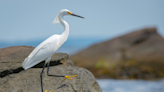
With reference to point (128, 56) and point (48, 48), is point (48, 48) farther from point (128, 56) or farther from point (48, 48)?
point (128, 56)

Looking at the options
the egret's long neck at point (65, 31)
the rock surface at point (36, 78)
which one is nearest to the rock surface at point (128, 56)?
the rock surface at point (36, 78)

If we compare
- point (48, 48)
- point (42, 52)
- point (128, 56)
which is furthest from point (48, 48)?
point (128, 56)

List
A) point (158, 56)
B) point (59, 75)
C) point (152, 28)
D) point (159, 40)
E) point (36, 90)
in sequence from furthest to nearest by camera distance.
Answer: point (152, 28), point (159, 40), point (158, 56), point (59, 75), point (36, 90)

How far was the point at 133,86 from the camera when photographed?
44.5 feet

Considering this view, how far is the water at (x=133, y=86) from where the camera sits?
12.9 metres

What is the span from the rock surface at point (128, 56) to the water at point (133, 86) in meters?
1.10

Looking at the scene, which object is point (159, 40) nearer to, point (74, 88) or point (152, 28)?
point (152, 28)

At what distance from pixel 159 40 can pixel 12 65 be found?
56.0 feet

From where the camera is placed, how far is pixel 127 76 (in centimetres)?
1606

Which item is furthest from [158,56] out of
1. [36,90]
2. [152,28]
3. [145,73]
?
[36,90]

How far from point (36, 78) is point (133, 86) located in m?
9.22

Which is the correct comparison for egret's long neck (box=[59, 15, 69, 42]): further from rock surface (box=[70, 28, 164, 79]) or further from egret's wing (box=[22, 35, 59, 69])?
rock surface (box=[70, 28, 164, 79])

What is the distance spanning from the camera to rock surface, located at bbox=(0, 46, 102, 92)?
5.75 meters

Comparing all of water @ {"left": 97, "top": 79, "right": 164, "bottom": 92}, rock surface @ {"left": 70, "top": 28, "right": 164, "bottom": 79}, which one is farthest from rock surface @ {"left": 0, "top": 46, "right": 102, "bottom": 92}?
rock surface @ {"left": 70, "top": 28, "right": 164, "bottom": 79}
